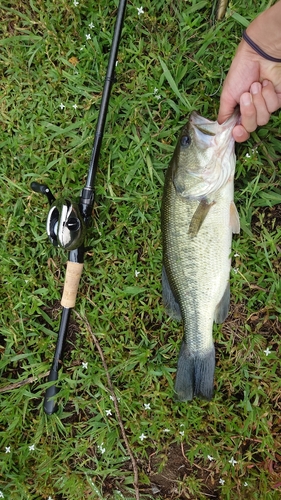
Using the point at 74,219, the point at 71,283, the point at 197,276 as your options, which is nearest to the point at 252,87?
the point at 197,276

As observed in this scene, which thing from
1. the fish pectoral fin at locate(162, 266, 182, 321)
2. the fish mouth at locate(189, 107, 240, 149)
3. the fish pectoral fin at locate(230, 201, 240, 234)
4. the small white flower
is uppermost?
the fish mouth at locate(189, 107, 240, 149)

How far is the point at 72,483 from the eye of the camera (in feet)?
10.3

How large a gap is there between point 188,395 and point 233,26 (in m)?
2.49

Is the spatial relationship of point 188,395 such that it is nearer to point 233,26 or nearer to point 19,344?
point 19,344

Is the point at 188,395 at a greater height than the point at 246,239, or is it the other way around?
the point at 246,239

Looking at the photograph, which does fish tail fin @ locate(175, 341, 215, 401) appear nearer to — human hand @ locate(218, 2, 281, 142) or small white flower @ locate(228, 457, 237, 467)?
small white flower @ locate(228, 457, 237, 467)

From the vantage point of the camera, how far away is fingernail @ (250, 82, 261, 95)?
241 centimetres

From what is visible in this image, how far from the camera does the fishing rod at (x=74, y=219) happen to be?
2.65 m

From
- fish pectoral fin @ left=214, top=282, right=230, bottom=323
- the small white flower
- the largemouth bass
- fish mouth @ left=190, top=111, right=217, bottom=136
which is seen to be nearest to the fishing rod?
the largemouth bass

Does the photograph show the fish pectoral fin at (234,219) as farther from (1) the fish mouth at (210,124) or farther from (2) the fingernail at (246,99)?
(2) the fingernail at (246,99)

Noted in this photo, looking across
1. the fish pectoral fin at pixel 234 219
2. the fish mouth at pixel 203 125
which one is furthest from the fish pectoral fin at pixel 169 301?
the fish mouth at pixel 203 125

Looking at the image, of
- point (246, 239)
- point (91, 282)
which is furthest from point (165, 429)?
point (246, 239)

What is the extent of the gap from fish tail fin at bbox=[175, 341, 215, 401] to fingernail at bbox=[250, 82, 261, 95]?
1.59 m

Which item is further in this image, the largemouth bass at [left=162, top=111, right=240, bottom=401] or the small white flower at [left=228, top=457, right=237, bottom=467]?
the small white flower at [left=228, top=457, right=237, bottom=467]
